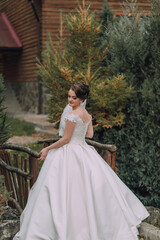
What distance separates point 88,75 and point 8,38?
11.9 meters

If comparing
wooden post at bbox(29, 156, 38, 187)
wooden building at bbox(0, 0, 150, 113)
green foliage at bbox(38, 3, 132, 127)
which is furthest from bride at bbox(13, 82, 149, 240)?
wooden building at bbox(0, 0, 150, 113)

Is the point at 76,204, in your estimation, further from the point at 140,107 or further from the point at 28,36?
the point at 28,36

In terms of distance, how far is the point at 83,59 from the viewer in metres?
6.39

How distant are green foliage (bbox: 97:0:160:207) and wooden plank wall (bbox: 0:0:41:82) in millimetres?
9537

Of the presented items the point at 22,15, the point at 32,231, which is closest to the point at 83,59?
the point at 32,231

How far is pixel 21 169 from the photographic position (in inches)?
189

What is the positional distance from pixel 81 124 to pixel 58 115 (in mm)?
2072

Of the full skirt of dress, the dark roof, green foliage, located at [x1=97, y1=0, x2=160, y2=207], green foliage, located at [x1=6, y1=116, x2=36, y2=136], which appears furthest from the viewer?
the dark roof

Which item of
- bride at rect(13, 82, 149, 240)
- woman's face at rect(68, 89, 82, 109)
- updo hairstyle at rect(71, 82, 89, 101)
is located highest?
updo hairstyle at rect(71, 82, 89, 101)

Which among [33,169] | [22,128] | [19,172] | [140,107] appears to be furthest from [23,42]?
[33,169]

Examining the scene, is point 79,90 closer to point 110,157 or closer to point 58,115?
point 110,157

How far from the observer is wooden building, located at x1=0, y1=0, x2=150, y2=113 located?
47.0 feet

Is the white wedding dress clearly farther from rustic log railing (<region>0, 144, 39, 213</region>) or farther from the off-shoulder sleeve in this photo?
rustic log railing (<region>0, 144, 39, 213</region>)

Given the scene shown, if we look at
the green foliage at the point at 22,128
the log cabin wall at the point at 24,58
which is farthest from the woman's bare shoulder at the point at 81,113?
the log cabin wall at the point at 24,58
